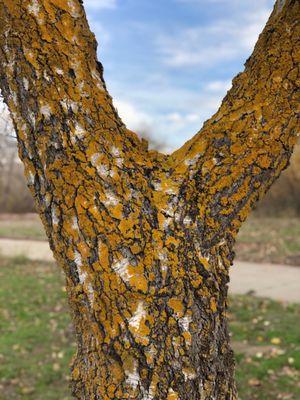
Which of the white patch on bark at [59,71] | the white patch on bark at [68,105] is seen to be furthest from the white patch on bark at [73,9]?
the white patch on bark at [68,105]

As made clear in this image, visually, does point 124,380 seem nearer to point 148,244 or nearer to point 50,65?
point 148,244

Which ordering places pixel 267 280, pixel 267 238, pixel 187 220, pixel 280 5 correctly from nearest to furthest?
1. pixel 187 220
2. pixel 280 5
3. pixel 267 280
4. pixel 267 238

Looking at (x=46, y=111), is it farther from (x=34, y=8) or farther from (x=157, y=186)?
(x=157, y=186)

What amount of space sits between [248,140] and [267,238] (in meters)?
11.8

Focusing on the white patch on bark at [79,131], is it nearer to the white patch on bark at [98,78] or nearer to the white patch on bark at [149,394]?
the white patch on bark at [98,78]

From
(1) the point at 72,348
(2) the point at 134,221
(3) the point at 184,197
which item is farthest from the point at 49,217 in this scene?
(1) the point at 72,348

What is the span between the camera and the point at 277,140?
2.07 meters

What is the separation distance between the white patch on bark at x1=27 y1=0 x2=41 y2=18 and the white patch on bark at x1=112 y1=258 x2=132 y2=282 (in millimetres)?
924

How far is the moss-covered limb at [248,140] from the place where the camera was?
2014 mm

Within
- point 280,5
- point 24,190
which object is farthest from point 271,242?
point 24,190

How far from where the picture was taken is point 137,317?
1.87 m

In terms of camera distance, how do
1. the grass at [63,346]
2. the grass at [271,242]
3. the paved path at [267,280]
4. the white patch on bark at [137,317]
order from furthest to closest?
the grass at [271,242] < the paved path at [267,280] < the grass at [63,346] < the white patch on bark at [137,317]

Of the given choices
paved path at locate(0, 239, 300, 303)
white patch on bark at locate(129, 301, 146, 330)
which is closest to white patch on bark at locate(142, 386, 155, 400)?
white patch on bark at locate(129, 301, 146, 330)

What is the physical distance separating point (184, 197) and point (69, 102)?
536 millimetres
